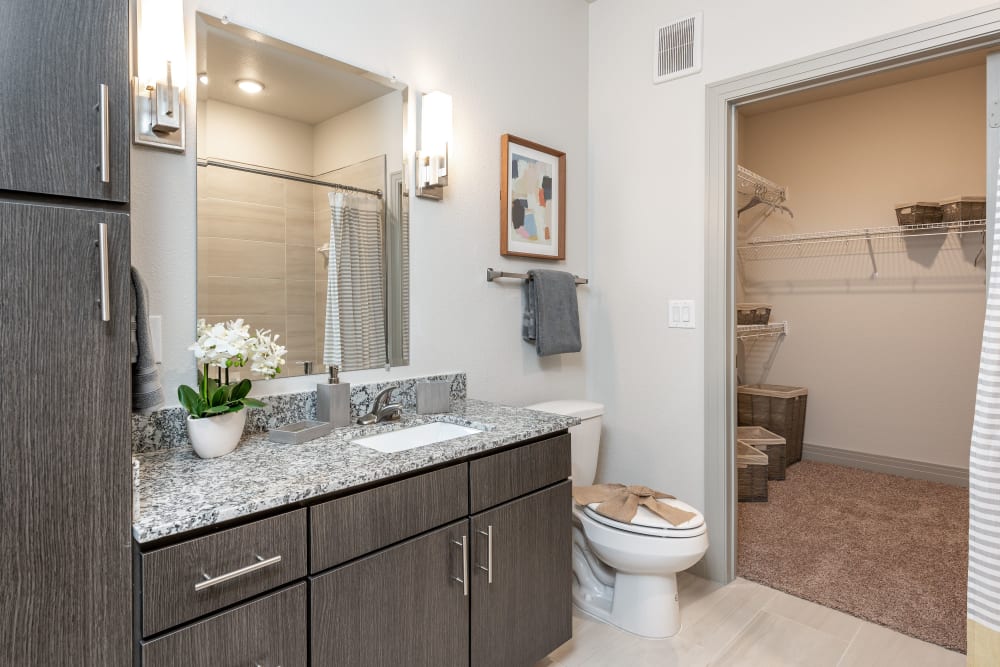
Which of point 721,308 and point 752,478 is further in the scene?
point 752,478

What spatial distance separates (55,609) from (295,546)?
1.24ft

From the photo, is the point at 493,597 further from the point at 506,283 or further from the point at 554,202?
the point at 554,202

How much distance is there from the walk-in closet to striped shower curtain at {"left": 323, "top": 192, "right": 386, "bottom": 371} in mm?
2108

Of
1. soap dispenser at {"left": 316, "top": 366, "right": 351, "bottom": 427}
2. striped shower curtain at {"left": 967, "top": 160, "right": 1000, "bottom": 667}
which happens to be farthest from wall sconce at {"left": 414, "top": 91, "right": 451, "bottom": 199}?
striped shower curtain at {"left": 967, "top": 160, "right": 1000, "bottom": 667}

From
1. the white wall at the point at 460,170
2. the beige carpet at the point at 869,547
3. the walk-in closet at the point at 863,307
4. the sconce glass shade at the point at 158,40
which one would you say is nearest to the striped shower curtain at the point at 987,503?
the beige carpet at the point at 869,547

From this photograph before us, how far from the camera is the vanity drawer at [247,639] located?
985mm

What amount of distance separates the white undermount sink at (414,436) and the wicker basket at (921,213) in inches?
134

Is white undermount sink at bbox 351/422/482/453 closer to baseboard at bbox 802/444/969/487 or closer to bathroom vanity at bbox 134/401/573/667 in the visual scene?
bathroom vanity at bbox 134/401/573/667

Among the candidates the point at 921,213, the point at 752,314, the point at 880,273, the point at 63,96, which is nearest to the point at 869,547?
the point at 752,314

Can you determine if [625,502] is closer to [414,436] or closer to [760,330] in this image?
[414,436]

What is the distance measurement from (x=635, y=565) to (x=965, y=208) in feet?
10.3

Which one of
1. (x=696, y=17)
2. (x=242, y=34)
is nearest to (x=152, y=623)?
(x=242, y=34)

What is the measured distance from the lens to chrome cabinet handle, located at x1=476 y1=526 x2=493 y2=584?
151 cm

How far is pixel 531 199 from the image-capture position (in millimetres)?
2518
